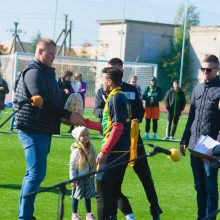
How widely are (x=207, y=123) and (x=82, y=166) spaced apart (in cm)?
181

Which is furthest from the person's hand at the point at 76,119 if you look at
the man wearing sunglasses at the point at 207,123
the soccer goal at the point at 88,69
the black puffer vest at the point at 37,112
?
the soccer goal at the point at 88,69

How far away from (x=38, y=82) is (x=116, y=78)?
0.86 metres

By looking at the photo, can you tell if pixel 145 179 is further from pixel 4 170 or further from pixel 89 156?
pixel 4 170

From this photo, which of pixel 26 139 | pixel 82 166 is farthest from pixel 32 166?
pixel 82 166

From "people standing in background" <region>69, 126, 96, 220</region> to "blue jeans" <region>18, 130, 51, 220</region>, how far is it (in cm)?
141

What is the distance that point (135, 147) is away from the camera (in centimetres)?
891

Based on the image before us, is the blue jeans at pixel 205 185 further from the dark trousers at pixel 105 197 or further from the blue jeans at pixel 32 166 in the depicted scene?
the blue jeans at pixel 32 166

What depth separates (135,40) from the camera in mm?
74500

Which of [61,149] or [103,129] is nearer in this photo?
[103,129]

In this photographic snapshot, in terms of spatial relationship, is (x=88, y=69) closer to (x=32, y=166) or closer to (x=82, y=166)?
(x=82, y=166)

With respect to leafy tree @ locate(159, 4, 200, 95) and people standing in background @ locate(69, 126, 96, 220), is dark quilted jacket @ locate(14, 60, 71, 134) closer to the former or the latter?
people standing in background @ locate(69, 126, 96, 220)

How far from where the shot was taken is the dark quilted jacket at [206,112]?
29.5 ft

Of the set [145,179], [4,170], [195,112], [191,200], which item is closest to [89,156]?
[145,179]

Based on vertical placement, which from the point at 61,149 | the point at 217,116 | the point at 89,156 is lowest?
the point at 61,149
